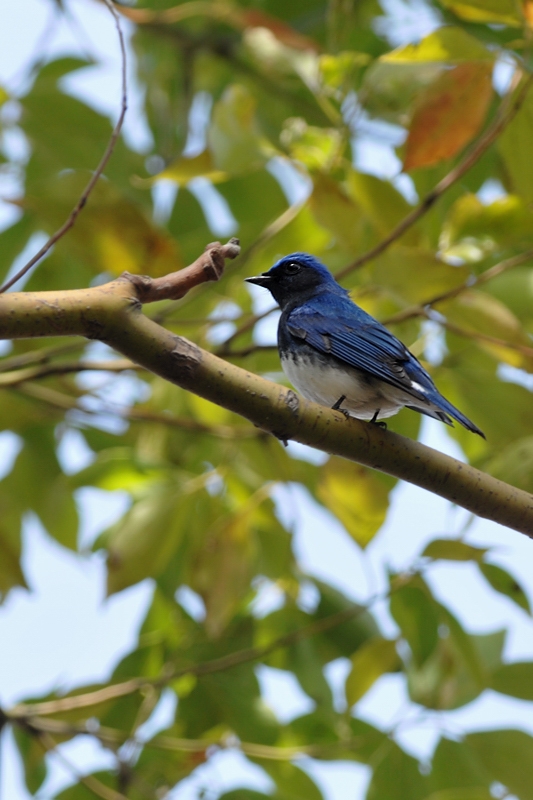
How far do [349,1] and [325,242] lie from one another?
0.89 metres

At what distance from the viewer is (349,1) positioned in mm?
3281

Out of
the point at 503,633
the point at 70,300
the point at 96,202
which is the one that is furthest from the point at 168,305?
the point at 503,633

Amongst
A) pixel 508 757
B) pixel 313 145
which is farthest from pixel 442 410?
pixel 313 145

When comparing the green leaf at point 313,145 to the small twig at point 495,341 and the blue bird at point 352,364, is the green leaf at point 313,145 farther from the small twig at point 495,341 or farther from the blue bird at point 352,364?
the small twig at point 495,341

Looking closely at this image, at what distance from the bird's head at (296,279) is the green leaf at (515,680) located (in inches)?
63.1

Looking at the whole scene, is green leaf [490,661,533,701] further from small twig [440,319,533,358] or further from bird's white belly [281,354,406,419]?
small twig [440,319,533,358]

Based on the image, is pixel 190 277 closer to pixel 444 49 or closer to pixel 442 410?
pixel 442 410

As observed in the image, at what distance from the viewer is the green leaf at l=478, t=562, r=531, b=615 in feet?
8.74

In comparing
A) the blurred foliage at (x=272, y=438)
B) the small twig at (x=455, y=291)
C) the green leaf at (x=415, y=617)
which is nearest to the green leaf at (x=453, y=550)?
the blurred foliage at (x=272, y=438)

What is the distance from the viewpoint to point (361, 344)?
3043 mm

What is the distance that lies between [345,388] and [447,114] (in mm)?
939

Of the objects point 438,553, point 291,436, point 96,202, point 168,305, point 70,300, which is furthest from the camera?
point 168,305

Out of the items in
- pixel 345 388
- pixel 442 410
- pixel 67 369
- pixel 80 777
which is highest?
pixel 345 388

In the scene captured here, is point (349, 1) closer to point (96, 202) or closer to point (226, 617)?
point (96, 202)
